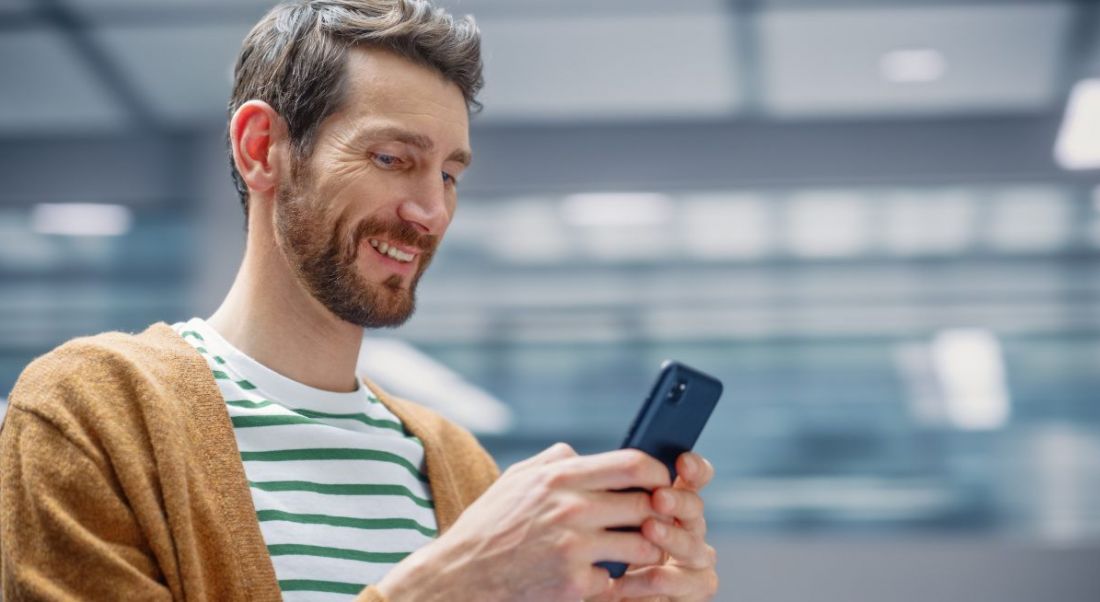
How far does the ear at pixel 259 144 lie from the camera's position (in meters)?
1.17

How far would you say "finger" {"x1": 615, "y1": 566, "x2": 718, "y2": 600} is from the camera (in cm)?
99

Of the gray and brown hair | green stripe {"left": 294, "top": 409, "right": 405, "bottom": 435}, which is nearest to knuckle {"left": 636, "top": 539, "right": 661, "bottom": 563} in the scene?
green stripe {"left": 294, "top": 409, "right": 405, "bottom": 435}

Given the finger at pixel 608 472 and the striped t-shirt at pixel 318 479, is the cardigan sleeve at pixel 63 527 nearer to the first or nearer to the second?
the striped t-shirt at pixel 318 479

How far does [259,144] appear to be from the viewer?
117cm

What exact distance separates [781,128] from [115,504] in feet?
14.0

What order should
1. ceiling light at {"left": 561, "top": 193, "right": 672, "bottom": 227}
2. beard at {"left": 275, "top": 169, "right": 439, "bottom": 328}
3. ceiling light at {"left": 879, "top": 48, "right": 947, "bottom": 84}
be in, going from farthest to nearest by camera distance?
ceiling light at {"left": 561, "top": 193, "right": 672, "bottom": 227} → ceiling light at {"left": 879, "top": 48, "right": 947, "bottom": 84} → beard at {"left": 275, "top": 169, "right": 439, "bottom": 328}

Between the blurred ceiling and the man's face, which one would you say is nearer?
the man's face

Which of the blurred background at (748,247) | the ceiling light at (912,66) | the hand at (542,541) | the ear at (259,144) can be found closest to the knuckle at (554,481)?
the hand at (542,541)

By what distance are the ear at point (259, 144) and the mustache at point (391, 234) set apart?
4.7 inches

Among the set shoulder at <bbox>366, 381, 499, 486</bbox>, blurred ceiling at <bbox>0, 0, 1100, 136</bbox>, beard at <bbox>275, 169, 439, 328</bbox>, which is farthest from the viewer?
blurred ceiling at <bbox>0, 0, 1100, 136</bbox>

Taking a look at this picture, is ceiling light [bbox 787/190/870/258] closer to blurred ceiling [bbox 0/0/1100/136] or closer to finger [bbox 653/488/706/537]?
blurred ceiling [bbox 0/0/1100/136]

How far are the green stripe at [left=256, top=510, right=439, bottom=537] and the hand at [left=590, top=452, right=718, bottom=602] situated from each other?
179mm

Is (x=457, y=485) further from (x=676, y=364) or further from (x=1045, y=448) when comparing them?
(x=1045, y=448)

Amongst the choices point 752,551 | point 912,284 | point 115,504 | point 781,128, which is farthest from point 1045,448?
point 115,504
